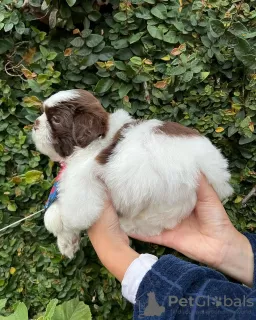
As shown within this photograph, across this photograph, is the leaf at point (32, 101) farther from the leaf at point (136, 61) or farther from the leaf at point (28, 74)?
the leaf at point (136, 61)

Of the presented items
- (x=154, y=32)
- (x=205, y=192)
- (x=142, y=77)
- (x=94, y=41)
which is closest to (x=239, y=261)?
(x=205, y=192)

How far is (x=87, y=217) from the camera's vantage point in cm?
200

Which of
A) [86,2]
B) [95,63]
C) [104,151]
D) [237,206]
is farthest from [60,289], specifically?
[86,2]

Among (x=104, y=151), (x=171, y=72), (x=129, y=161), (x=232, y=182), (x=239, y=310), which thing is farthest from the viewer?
(x=232, y=182)

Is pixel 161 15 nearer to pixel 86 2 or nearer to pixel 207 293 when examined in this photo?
pixel 86 2

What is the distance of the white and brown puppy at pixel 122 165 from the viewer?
1.91 m

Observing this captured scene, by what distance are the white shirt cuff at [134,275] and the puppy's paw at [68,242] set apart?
671 millimetres

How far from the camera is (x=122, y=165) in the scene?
1.93 metres

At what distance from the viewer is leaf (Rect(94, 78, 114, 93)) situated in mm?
2506

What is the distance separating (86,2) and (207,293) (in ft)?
6.38

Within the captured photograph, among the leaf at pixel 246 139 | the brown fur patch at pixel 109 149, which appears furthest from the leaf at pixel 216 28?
the brown fur patch at pixel 109 149

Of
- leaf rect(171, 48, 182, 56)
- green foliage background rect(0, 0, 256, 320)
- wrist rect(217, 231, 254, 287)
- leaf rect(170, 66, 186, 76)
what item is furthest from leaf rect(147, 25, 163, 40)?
wrist rect(217, 231, 254, 287)

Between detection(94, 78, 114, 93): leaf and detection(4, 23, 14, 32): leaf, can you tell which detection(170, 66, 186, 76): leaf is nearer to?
detection(94, 78, 114, 93): leaf

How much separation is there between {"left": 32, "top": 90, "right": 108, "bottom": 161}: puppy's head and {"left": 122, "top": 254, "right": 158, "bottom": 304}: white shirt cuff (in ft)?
2.39
